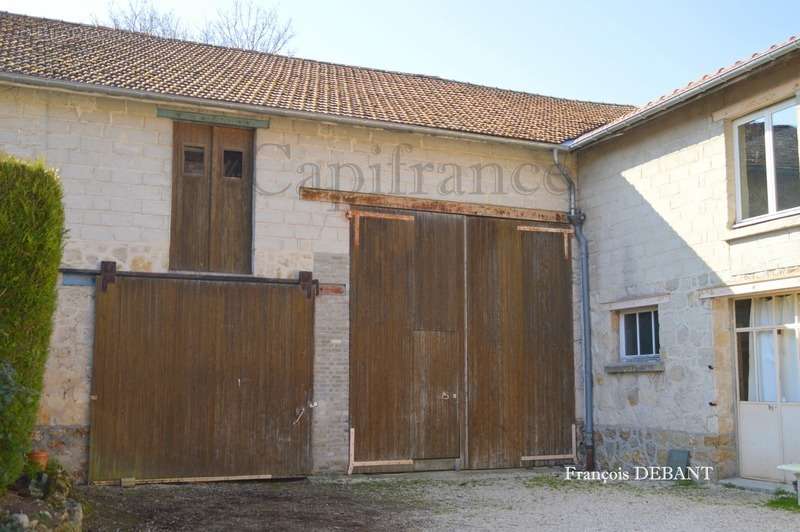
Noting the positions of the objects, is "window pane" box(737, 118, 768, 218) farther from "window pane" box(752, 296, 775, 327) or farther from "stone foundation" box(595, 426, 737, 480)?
"stone foundation" box(595, 426, 737, 480)

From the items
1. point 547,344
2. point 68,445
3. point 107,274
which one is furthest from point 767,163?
point 68,445

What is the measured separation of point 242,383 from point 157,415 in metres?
1.14

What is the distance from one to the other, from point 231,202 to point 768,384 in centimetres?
731

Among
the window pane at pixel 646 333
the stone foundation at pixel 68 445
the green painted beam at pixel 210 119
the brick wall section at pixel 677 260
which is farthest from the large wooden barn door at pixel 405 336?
the stone foundation at pixel 68 445

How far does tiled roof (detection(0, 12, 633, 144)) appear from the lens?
1106cm

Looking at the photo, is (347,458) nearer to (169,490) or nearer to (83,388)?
(169,490)

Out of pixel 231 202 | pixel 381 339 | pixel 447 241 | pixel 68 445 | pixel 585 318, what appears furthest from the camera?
pixel 585 318

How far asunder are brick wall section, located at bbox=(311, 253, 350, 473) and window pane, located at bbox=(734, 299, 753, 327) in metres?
5.16

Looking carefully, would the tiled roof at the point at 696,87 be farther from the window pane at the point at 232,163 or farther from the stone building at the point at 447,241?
the window pane at the point at 232,163

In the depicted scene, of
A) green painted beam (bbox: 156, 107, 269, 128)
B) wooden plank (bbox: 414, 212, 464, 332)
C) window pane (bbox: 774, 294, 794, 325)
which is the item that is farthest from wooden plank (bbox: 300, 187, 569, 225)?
window pane (bbox: 774, 294, 794, 325)

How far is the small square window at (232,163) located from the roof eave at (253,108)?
2.04 feet

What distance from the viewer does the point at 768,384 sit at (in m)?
10.4

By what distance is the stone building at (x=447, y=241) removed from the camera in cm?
1033

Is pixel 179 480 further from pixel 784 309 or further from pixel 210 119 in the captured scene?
pixel 784 309
